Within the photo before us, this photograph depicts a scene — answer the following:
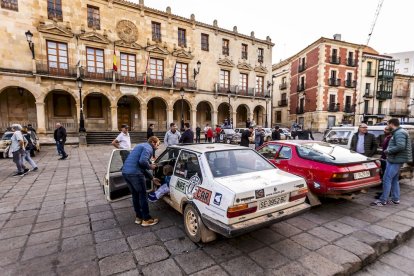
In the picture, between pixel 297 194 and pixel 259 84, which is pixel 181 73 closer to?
pixel 259 84

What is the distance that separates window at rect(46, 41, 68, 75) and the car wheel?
19.3 metres

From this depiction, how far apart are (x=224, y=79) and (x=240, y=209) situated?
79.2 feet

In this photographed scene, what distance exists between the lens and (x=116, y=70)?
59.9 ft

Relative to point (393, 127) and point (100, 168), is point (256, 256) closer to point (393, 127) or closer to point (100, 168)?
point (393, 127)

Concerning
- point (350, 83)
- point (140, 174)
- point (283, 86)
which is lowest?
point (140, 174)

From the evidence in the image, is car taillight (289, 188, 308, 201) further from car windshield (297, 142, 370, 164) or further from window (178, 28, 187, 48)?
window (178, 28, 187, 48)

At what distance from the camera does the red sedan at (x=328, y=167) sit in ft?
12.5

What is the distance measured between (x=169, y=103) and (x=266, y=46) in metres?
15.9

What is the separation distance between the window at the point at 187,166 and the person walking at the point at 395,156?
13.2 ft

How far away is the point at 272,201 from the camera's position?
2848 mm

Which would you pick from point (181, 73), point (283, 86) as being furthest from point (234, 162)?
point (283, 86)

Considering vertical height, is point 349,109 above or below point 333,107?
below

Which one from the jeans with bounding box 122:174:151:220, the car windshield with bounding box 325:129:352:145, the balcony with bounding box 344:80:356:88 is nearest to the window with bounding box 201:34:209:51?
the car windshield with bounding box 325:129:352:145

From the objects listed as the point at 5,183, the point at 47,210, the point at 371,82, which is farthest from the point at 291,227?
the point at 371,82
